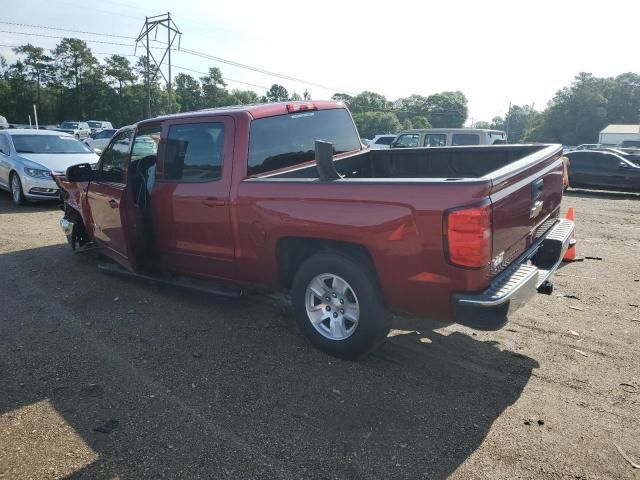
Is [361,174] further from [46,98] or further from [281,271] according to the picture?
[46,98]

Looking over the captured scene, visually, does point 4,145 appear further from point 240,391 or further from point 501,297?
point 501,297

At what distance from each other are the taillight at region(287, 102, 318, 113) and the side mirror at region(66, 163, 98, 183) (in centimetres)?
275

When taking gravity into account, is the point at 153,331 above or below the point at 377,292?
below

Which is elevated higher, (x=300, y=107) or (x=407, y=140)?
(x=300, y=107)

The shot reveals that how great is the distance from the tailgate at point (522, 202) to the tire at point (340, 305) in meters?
0.88

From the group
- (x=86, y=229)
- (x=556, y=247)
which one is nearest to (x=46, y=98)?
(x=86, y=229)

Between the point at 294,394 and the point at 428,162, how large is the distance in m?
3.00

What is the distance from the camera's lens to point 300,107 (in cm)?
486

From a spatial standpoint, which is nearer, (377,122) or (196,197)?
(196,197)

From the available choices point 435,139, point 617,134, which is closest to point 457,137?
point 435,139

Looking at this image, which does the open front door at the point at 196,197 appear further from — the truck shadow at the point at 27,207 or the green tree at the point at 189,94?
the green tree at the point at 189,94

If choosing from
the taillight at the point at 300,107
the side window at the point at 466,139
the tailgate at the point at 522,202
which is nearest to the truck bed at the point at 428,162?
the tailgate at the point at 522,202

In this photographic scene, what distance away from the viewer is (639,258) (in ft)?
23.5

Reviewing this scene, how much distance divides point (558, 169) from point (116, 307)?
4.57 metres
